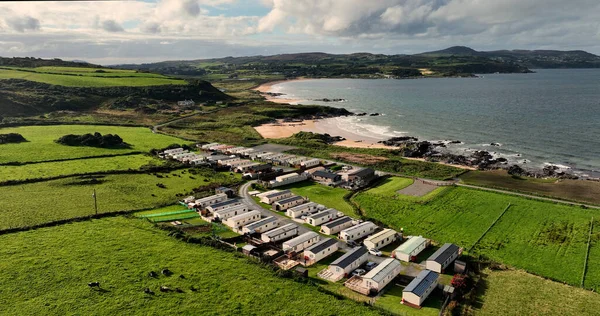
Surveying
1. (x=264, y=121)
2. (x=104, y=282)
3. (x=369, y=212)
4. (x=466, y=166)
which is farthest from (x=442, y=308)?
(x=264, y=121)

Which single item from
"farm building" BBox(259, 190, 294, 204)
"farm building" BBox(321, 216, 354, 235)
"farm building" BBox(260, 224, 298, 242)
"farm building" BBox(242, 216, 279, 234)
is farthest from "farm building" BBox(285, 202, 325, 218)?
"farm building" BBox(321, 216, 354, 235)

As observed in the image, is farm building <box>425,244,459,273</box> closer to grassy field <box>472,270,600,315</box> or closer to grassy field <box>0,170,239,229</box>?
grassy field <box>472,270,600,315</box>

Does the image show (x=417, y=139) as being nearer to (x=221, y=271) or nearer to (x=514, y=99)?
(x=221, y=271)

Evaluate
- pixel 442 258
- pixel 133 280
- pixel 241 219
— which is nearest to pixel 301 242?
pixel 241 219

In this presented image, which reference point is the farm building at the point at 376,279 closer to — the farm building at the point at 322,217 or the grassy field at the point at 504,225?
the grassy field at the point at 504,225

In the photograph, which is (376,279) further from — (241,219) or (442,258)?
(241,219)
